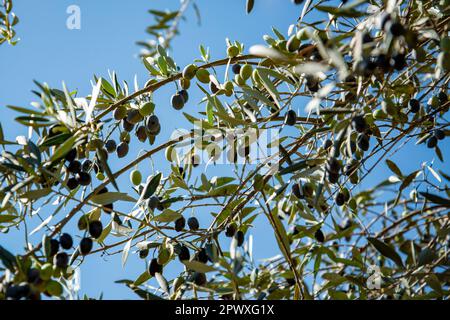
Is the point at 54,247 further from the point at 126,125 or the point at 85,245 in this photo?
the point at 126,125

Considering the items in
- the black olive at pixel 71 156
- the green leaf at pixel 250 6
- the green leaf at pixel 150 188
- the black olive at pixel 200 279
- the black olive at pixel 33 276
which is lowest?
the black olive at pixel 33 276

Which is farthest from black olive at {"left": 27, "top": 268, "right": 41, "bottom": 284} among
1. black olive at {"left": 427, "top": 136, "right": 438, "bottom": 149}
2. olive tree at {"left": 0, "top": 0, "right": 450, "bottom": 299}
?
black olive at {"left": 427, "top": 136, "right": 438, "bottom": 149}

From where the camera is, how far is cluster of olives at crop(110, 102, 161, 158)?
1.80m

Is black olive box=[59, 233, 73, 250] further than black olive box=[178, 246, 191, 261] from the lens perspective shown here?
No

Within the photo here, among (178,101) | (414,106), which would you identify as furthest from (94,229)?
(414,106)

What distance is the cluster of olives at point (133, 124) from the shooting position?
5.92ft

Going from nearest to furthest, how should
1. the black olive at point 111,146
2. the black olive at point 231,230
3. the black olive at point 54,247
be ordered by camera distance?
the black olive at point 54,247 → the black olive at point 231,230 → the black olive at point 111,146

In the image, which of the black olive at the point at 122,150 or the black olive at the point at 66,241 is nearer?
the black olive at the point at 66,241

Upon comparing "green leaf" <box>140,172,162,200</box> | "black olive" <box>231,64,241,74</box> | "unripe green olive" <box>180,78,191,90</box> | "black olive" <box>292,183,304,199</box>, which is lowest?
"green leaf" <box>140,172,162,200</box>

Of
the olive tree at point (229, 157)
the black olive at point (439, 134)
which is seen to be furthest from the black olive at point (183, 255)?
the black olive at point (439, 134)

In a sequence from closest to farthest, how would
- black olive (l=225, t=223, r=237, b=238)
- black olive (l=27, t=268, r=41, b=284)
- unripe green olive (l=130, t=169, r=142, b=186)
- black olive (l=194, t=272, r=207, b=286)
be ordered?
black olive (l=27, t=268, r=41, b=284), black olive (l=194, t=272, r=207, b=286), black olive (l=225, t=223, r=237, b=238), unripe green olive (l=130, t=169, r=142, b=186)

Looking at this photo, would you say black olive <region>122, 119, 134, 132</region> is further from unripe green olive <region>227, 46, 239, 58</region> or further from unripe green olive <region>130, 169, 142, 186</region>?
unripe green olive <region>227, 46, 239, 58</region>

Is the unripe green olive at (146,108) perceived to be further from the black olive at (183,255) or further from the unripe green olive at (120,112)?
the black olive at (183,255)
